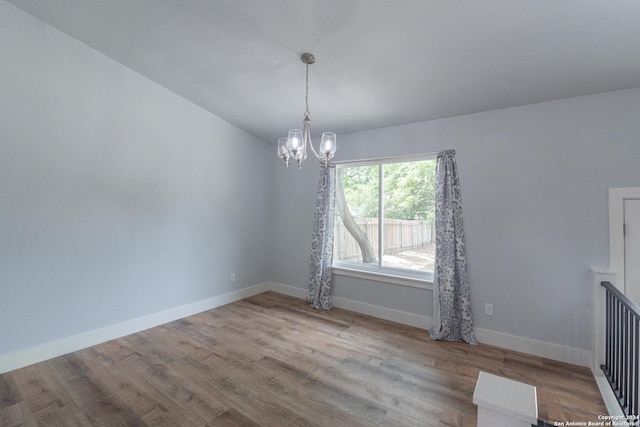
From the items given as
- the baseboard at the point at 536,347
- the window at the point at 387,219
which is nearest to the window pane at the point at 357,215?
the window at the point at 387,219

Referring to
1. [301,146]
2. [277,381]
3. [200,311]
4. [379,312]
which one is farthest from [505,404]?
[200,311]

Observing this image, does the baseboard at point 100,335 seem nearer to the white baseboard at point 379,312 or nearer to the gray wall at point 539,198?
the white baseboard at point 379,312

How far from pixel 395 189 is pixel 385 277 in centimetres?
117

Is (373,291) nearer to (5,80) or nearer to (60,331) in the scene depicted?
(60,331)

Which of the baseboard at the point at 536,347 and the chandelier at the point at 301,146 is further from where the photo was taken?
the baseboard at the point at 536,347

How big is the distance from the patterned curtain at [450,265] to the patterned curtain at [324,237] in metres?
1.48

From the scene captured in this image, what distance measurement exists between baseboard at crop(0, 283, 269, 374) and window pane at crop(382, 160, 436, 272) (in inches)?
101

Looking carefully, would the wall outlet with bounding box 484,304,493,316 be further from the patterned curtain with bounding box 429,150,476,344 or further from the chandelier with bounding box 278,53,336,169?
the chandelier with bounding box 278,53,336,169

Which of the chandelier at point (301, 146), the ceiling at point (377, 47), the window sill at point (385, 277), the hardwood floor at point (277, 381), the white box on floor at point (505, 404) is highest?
the ceiling at point (377, 47)

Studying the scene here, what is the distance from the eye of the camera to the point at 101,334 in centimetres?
302

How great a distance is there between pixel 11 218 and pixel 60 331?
45.4 inches

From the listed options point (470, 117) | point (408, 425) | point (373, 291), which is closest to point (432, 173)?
point (470, 117)

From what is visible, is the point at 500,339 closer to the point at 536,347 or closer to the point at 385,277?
the point at 536,347

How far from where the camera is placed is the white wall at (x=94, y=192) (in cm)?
254
